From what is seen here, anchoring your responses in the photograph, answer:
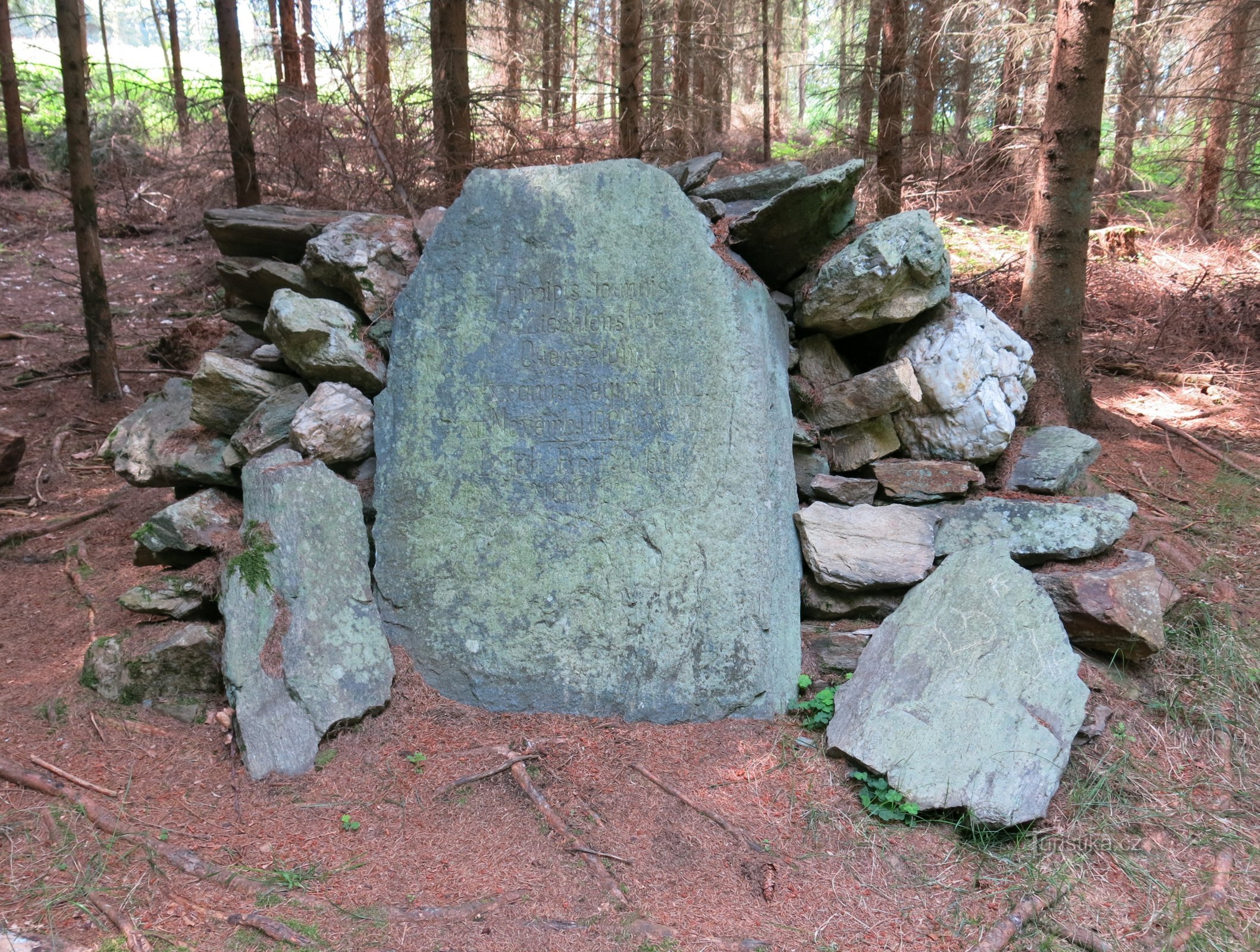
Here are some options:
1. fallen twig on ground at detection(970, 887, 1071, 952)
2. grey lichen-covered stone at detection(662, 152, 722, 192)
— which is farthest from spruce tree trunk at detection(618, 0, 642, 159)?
fallen twig on ground at detection(970, 887, 1071, 952)

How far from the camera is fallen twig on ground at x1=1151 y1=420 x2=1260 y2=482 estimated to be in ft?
16.0

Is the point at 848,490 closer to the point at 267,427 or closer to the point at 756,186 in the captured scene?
the point at 756,186

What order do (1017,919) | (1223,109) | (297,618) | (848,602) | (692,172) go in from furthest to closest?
(1223,109)
(692,172)
(848,602)
(297,618)
(1017,919)

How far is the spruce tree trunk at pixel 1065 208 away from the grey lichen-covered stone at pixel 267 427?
13.0 ft

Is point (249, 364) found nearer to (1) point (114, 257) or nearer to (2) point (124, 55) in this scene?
(1) point (114, 257)

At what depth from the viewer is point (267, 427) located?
3.99m

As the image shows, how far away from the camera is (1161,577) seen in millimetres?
3734

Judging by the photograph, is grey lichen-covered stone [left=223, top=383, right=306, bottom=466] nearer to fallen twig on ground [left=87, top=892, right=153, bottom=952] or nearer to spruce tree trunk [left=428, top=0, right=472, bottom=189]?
fallen twig on ground [left=87, top=892, right=153, bottom=952]

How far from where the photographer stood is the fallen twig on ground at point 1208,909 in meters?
2.52

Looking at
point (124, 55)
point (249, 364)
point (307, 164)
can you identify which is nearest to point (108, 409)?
point (307, 164)

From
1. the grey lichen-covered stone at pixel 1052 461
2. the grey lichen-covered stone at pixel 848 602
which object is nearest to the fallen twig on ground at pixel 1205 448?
the grey lichen-covered stone at pixel 1052 461

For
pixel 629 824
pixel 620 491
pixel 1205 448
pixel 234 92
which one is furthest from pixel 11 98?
pixel 1205 448

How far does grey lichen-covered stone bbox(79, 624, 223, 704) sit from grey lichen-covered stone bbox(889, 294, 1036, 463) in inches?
133

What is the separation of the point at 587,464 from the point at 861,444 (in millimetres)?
1453
